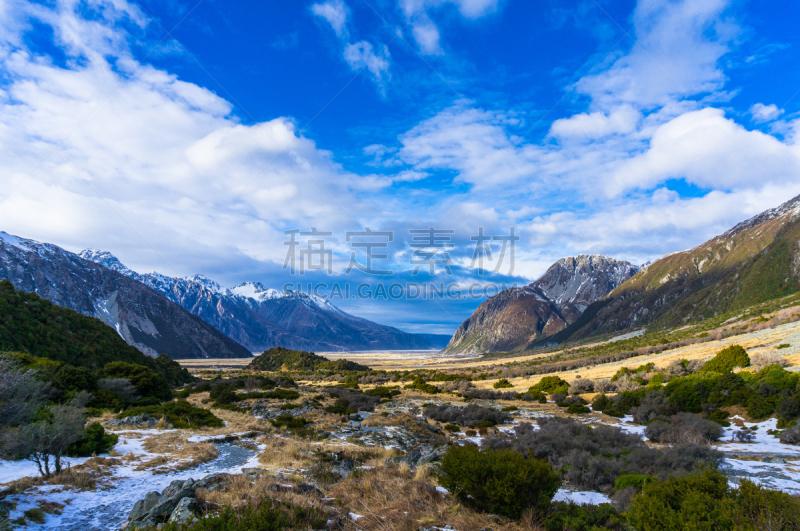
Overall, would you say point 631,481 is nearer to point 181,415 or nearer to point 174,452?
point 174,452

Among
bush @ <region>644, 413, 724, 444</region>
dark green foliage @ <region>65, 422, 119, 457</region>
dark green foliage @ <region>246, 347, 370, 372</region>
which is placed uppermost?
dark green foliage @ <region>65, 422, 119, 457</region>

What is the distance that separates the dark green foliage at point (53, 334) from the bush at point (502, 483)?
23.9 metres

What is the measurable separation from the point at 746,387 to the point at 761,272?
9705cm

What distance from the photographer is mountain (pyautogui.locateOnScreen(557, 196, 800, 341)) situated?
81.0 meters

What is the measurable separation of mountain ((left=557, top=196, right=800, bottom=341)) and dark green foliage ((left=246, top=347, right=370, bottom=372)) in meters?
87.0

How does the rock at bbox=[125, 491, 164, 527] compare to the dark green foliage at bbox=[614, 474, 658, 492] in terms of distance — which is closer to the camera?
the rock at bbox=[125, 491, 164, 527]

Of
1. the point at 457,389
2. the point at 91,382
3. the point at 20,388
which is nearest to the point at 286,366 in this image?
the point at 457,389

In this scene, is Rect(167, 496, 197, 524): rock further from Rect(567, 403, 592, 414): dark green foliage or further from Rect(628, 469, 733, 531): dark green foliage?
Rect(567, 403, 592, 414): dark green foliage

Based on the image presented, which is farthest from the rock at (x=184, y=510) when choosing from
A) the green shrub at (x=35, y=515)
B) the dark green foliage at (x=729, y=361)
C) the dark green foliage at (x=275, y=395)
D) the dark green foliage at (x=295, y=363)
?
the dark green foliage at (x=295, y=363)

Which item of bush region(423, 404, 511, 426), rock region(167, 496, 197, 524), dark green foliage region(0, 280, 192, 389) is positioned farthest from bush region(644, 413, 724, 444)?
dark green foliage region(0, 280, 192, 389)

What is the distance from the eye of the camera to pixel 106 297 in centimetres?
17188

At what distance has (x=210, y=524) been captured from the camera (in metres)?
5.04

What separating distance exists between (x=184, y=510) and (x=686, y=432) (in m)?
16.2

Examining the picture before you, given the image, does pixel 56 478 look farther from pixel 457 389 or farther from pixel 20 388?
pixel 457 389
